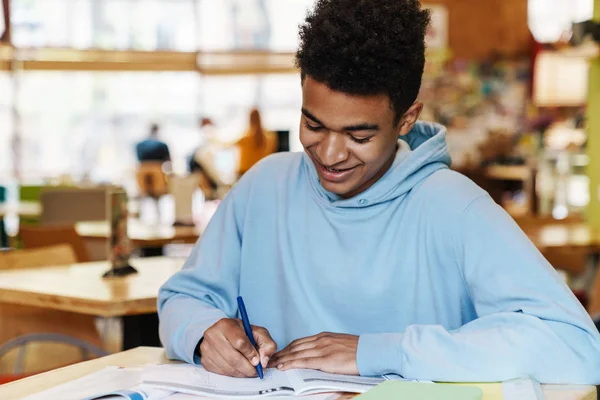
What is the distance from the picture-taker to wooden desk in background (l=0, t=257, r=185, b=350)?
2559 mm

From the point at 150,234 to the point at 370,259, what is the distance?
3510 millimetres

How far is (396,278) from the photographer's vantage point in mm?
1658

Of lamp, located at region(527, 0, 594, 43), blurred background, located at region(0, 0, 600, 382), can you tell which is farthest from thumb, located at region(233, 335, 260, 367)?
blurred background, located at region(0, 0, 600, 382)

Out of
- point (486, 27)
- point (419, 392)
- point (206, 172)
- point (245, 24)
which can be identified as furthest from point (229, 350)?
point (245, 24)

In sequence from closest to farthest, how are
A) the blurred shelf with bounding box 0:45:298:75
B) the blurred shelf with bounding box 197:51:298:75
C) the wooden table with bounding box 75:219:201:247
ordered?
the wooden table with bounding box 75:219:201:247 < the blurred shelf with bounding box 0:45:298:75 < the blurred shelf with bounding box 197:51:298:75

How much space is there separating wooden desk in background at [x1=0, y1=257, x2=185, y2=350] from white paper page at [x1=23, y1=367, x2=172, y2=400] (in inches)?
41.2

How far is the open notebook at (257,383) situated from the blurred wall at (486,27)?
11.0 metres

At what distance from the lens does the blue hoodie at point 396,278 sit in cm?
146

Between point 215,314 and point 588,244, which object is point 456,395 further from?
point 588,244

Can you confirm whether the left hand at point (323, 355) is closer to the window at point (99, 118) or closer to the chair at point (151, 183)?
the chair at point (151, 183)

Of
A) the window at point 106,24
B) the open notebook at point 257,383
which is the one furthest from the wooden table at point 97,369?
the window at point 106,24

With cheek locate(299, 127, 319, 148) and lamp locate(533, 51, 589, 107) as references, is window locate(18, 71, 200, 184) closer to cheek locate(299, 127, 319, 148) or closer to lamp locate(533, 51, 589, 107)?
lamp locate(533, 51, 589, 107)

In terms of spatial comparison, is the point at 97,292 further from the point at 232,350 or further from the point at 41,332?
the point at 232,350

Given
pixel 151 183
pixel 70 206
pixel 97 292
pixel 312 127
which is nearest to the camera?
pixel 312 127
